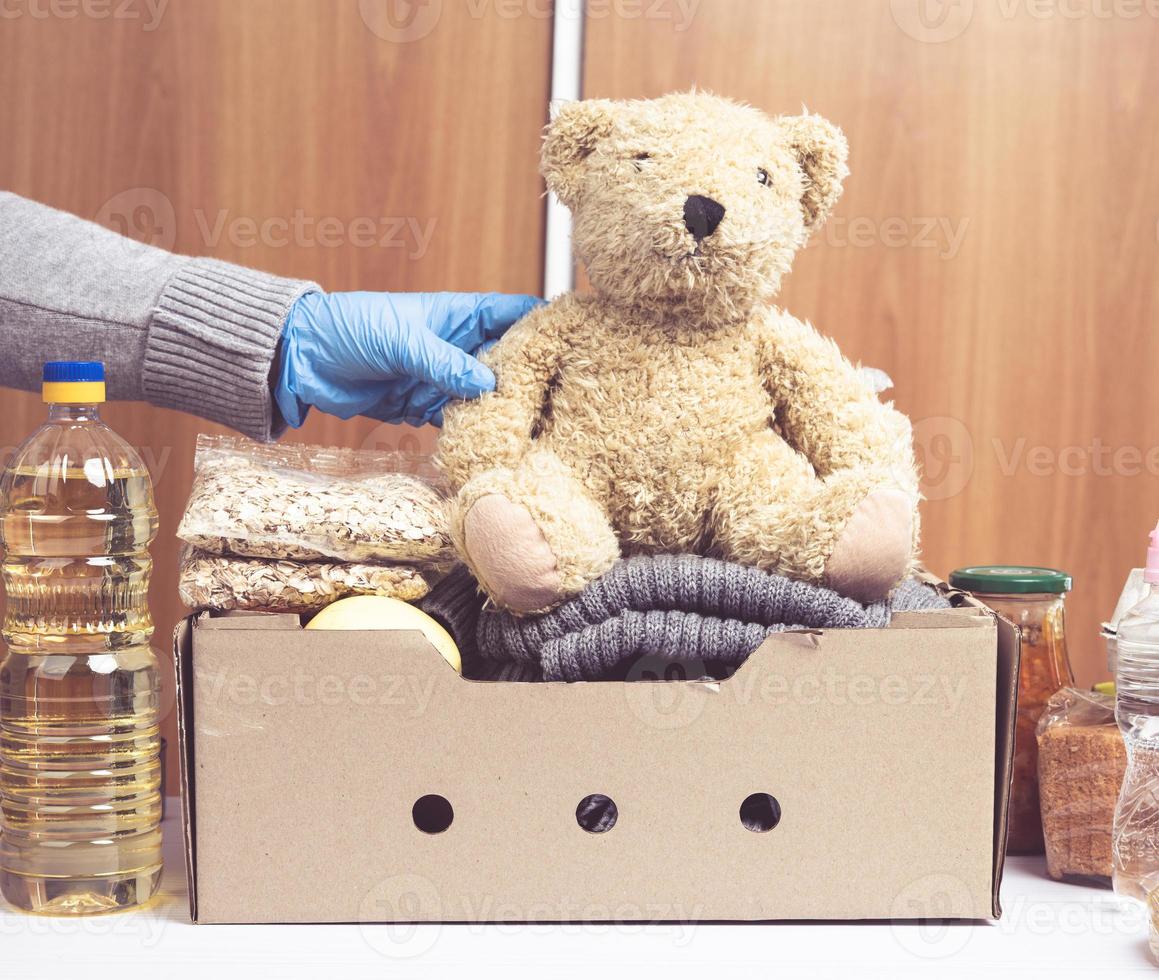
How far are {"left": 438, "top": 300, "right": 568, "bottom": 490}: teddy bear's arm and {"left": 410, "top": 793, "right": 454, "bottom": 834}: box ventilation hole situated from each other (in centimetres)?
21

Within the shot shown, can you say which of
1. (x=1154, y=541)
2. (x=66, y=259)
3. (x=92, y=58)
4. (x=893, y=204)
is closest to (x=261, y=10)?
(x=92, y=58)

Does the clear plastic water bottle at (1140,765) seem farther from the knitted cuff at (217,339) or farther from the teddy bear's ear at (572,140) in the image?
the knitted cuff at (217,339)

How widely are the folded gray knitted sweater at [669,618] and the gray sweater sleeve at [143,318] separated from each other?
28 centimetres

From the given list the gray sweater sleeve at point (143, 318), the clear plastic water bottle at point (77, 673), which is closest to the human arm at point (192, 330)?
the gray sweater sleeve at point (143, 318)

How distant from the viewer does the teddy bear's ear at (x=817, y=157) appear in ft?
2.55

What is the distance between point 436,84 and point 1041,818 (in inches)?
40.4

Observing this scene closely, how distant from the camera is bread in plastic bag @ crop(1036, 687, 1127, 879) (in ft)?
2.30

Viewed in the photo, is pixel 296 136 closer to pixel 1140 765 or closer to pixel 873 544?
pixel 873 544

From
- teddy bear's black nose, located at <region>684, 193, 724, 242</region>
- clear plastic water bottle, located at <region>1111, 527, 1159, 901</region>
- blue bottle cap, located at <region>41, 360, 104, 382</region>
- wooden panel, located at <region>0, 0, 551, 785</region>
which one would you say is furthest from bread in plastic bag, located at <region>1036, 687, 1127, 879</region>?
wooden panel, located at <region>0, 0, 551, 785</region>

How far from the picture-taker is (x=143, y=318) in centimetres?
81

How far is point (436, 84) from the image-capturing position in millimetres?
1330

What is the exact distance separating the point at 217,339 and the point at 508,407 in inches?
8.7

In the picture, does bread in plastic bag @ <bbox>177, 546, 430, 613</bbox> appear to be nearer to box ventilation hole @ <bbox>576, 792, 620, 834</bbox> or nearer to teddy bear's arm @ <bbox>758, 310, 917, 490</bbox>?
box ventilation hole @ <bbox>576, 792, 620, 834</bbox>

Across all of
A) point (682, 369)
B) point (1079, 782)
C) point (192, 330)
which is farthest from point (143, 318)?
point (1079, 782)
